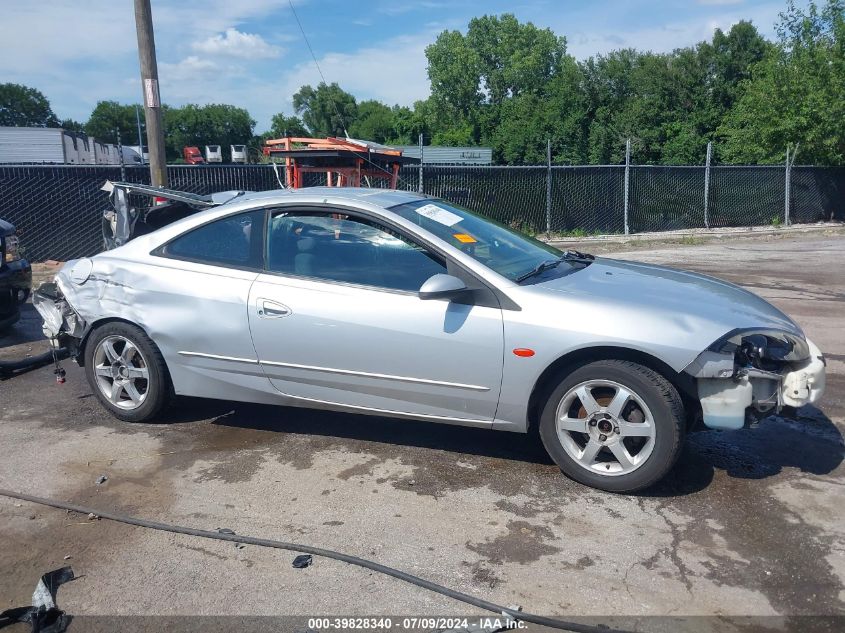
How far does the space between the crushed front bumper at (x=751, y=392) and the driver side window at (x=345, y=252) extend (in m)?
1.58

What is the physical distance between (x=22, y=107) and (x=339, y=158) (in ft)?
318

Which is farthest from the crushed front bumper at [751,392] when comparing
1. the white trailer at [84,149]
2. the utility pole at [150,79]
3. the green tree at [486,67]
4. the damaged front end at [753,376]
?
the green tree at [486,67]

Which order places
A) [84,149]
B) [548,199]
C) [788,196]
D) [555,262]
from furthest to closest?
1. [84,149]
2. [788,196]
3. [548,199]
4. [555,262]

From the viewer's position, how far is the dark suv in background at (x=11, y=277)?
7.10 metres

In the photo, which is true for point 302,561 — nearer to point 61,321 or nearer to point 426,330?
point 426,330

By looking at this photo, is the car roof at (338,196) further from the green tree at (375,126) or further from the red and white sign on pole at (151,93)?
the green tree at (375,126)

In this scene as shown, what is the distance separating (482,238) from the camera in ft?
15.9

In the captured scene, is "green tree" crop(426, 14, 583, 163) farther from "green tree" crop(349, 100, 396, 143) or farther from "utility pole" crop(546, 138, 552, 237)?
"utility pole" crop(546, 138, 552, 237)

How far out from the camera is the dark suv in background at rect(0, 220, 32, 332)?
280 inches

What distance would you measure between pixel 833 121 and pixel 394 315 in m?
22.8

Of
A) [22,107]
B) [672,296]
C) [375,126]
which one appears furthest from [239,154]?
[22,107]

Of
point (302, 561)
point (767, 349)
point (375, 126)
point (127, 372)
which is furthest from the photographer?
point (375, 126)

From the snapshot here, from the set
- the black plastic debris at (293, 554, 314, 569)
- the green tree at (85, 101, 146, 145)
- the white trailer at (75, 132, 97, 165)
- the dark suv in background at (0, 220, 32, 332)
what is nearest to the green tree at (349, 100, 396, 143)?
the green tree at (85, 101, 146, 145)

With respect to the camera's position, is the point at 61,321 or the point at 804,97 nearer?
the point at 61,321
